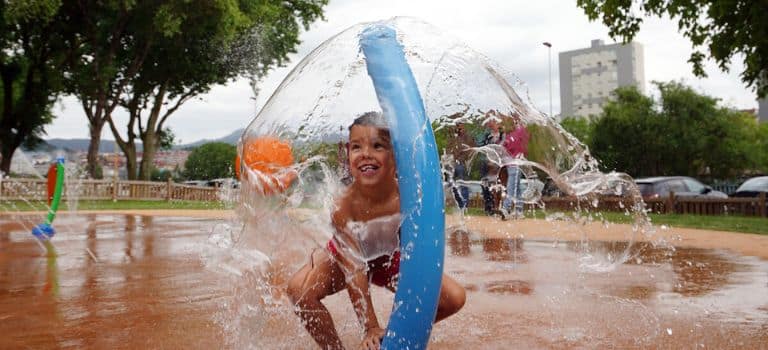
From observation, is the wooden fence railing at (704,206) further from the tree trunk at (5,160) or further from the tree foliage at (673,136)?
the tree trunk at (5,160)

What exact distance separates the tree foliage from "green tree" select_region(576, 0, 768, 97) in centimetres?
2406

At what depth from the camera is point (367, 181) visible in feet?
8.68

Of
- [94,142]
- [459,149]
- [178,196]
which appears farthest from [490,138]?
[178,196]

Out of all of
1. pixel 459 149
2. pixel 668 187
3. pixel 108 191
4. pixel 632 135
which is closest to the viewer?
pixel 459 149

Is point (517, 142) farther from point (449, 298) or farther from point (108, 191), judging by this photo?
point (108, 191)

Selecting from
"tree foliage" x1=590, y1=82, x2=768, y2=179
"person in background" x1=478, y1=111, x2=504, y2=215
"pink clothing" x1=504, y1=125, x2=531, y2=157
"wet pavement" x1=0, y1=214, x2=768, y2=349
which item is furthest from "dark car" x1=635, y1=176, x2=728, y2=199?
"tree foliage" x1=590, y1=82, x2=768, y2=179

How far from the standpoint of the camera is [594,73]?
367 feet

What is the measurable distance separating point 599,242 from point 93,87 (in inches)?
1013

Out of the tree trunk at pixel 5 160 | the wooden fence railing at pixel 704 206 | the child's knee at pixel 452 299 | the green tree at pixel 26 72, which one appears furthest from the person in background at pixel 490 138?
the tree trunk at pixel 5 160

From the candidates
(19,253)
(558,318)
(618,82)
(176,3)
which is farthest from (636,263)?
(618,82)

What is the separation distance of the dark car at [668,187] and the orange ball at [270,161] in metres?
17.4

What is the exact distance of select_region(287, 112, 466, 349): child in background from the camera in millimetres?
2609

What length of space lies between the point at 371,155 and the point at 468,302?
235cm

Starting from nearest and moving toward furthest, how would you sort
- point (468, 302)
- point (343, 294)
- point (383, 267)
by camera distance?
point (383, 267)
point (468, 302)
point (343, 294)
